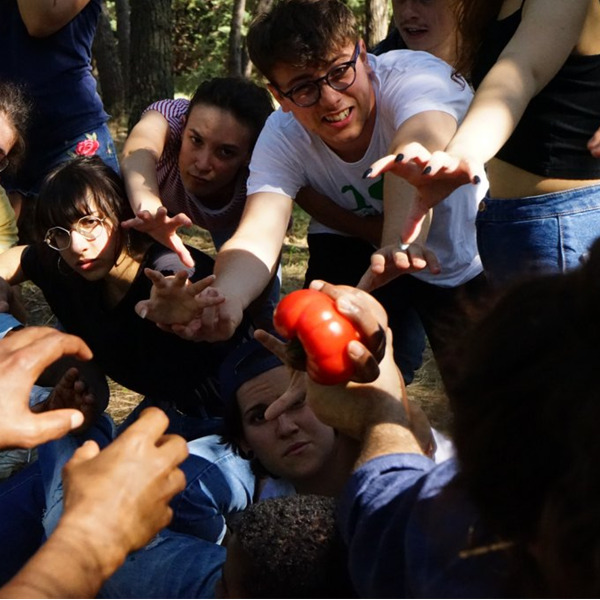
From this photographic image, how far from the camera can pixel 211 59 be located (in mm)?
19062

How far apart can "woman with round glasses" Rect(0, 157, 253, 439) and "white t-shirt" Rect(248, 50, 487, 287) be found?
0.49 meters

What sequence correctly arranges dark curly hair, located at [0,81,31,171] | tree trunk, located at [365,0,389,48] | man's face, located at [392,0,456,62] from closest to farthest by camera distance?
man's face, located at [392,0,456,62], dark curly hair, located at [0,81,31,171], tree trunk, located at [365,0,389,48]

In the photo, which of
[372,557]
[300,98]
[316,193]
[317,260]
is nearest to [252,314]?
[317,260]

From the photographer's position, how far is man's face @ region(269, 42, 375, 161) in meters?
2.72

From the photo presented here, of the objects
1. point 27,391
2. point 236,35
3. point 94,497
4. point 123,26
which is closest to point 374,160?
point 27,391

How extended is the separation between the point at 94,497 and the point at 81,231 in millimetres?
1849

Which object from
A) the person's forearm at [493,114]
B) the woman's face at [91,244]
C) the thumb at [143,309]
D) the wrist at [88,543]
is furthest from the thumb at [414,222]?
the woman's face at [91,244]

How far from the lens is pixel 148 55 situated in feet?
27.5

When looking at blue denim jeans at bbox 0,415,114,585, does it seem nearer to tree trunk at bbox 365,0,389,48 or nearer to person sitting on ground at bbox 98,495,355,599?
person sitting on ground at bbox 98,495,355,599

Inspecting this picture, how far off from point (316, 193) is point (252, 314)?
0.55 metres

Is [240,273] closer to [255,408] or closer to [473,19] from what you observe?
[255,408]

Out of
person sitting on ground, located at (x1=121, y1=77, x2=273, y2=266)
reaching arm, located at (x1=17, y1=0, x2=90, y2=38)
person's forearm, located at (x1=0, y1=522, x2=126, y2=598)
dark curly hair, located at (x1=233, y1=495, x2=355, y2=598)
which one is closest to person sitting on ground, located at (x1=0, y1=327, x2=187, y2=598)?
person's forearm, located at (x1=0, y1=522, x2=126, y2=598)

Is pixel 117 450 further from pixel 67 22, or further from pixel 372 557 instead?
pixel 67 22

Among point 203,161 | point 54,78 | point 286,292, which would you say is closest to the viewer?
point 203,161
